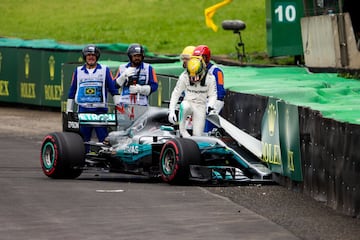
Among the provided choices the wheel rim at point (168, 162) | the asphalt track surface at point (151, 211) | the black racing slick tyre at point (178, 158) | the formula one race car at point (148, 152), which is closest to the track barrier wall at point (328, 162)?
the asphalt track surface at point (151, 211)

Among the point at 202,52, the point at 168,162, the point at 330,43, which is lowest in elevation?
the point at 168,162

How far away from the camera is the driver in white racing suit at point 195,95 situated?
1814 cm

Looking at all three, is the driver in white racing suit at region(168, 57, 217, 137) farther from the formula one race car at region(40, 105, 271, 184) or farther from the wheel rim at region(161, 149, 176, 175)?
the wheel rim at region(161, 149, 176, 175)

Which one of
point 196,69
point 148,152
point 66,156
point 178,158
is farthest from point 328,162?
point 66,156

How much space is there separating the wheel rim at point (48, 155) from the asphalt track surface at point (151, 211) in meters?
0.28

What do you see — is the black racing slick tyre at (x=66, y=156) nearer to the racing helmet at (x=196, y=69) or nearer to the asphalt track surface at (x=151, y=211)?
the asphalt track surface at (x=151, y=211)

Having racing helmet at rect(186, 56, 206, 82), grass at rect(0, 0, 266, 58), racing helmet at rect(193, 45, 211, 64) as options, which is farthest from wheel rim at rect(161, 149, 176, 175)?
grass at rect(0, 0, 266, 58)

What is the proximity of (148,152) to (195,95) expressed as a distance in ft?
4.25

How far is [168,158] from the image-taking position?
55.8 ft

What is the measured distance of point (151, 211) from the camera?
14250 mm

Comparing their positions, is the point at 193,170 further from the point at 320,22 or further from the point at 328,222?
the point at 320,22

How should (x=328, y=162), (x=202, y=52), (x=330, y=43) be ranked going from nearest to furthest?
(x=328, y=162) → (x=202, y=52) → (x=330, y=43)

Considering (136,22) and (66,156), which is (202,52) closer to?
(66,156)

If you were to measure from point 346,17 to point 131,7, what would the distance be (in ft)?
92.3
